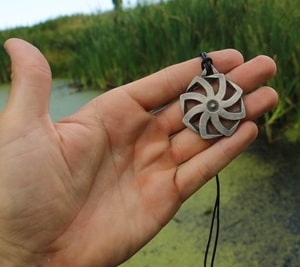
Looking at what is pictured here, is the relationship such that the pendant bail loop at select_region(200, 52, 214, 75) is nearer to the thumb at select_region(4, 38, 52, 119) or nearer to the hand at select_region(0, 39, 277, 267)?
the hand at select_region(0, 39, 277, 267)

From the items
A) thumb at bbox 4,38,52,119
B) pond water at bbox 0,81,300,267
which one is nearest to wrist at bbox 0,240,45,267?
thumb at bbox 4,38,52,119

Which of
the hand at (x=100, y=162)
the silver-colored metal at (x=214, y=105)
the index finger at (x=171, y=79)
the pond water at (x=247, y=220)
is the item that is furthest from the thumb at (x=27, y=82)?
the pond water at (x=247, y=220)

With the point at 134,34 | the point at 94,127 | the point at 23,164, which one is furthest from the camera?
the point at 134,34

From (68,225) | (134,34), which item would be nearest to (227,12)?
(134,34)

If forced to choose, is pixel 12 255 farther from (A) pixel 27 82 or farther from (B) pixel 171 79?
(B) pixel 171 79

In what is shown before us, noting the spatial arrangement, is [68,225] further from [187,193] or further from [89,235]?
[187,193]

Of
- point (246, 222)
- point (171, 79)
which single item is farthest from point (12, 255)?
point (246, 222)
